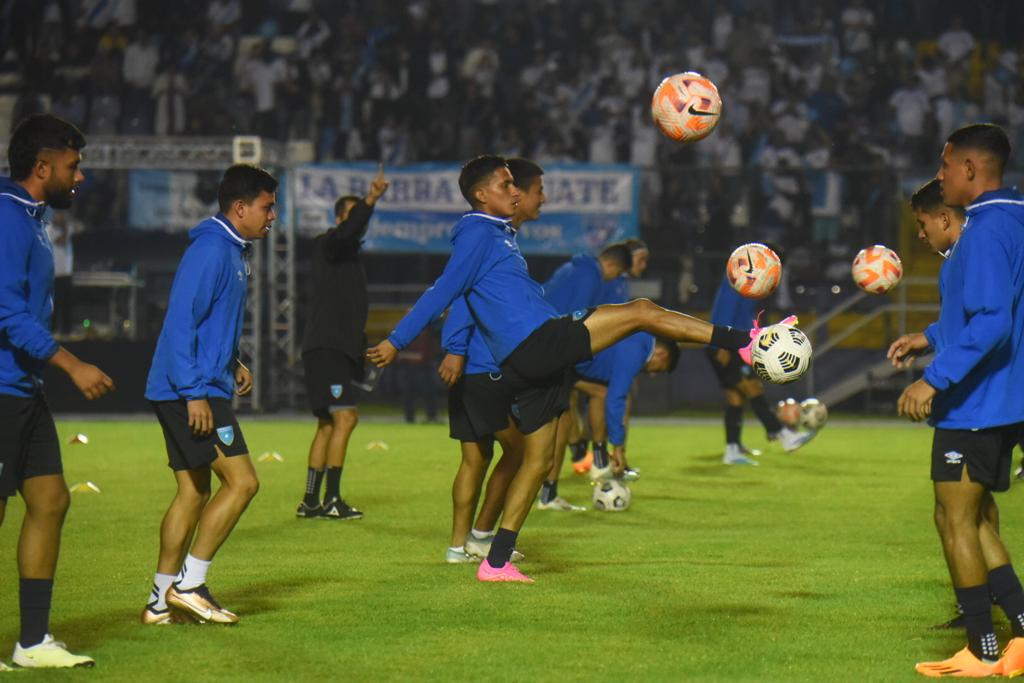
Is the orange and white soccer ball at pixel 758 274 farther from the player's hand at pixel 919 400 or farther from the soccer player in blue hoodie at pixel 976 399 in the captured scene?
the player's hand at pixel 919 400

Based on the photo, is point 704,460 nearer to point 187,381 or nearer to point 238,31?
point 187,381

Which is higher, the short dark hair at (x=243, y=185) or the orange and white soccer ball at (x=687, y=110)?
the orange and white soccer ball at (x=687, y=110)

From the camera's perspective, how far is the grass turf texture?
20.9 ft

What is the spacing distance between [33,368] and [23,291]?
0.34 m

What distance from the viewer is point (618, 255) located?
45.5 feet

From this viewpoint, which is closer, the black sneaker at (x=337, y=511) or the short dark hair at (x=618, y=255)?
the black sneaker at (x=337, y=511)

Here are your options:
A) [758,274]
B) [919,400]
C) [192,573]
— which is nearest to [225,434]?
[192,573]

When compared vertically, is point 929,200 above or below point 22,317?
above

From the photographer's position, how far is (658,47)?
29188mm

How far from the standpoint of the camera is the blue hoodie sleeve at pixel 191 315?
6.83 meters

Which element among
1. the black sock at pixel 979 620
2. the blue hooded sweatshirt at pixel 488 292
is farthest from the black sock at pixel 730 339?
the black sock at pixel 979 620

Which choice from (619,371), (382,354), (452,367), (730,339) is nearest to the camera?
(730,339)

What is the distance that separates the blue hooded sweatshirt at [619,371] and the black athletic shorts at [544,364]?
4535 millimetres

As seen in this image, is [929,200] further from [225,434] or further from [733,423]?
[733,423]
